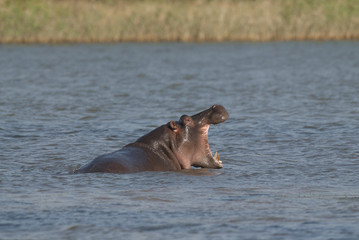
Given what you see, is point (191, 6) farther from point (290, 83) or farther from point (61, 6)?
point (290, 83)

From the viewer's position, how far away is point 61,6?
1303 inches

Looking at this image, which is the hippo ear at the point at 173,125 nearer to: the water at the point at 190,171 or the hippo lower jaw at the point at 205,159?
the hippo lower jaw at the point at 205,159

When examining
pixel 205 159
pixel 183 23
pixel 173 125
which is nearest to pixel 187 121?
pixel 173 125

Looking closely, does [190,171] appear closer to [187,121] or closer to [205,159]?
[205,159]

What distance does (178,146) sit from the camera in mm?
7793

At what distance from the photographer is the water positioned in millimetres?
5352

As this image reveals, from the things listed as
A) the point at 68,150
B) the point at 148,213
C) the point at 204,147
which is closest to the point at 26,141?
the point at 68,150

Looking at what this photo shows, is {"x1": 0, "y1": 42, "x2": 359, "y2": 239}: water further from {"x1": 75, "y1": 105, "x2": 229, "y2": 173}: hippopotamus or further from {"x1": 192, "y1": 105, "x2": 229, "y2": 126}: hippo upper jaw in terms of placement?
{"x1": 192, "y1": 105, "x2": 229, "y2": 126}: hippo upper jaw

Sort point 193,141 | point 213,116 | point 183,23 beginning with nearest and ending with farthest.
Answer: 1. point 213,116
2. point 193,141
3. point 183,23

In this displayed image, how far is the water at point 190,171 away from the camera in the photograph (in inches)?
211

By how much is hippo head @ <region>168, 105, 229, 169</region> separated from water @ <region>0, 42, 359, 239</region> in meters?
0.15

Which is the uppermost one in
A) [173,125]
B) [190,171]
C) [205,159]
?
[173,125]

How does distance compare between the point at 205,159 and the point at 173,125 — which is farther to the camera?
the point at 205,159

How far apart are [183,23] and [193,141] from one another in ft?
81.0
